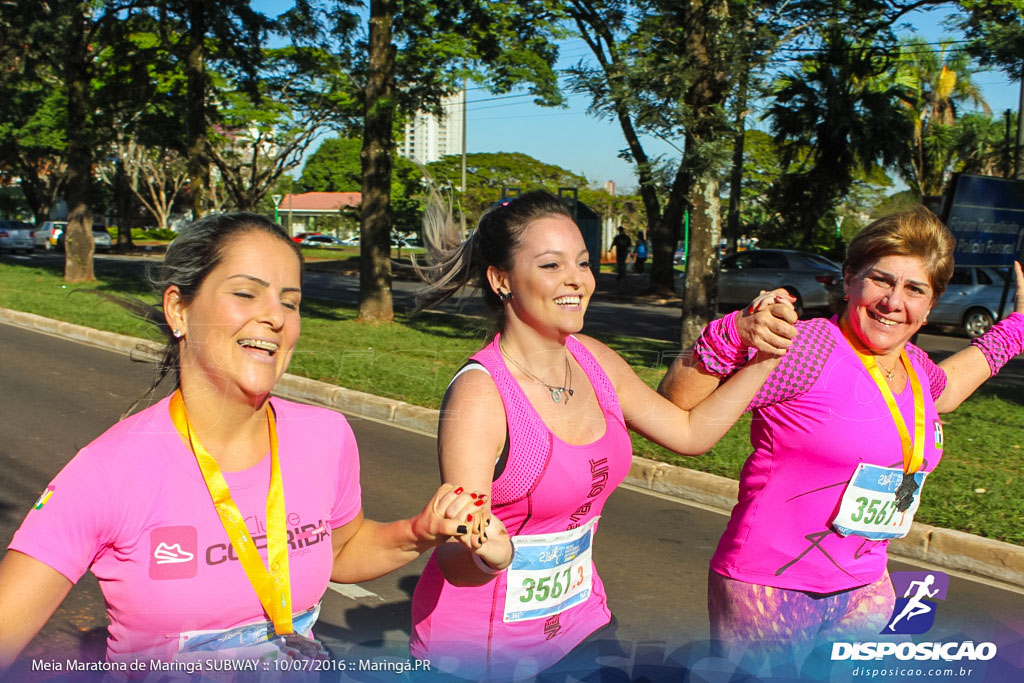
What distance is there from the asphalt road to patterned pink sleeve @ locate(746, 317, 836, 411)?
832mm

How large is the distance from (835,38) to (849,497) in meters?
11.8

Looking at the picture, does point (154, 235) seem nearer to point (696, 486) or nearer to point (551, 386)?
point (696, 486)

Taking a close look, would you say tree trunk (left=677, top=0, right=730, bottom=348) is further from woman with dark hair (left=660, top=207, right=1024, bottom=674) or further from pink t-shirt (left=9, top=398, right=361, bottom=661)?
pink t-shirt (left=9, top=398, right=361, bottom=661)

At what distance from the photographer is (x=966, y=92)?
119 ft

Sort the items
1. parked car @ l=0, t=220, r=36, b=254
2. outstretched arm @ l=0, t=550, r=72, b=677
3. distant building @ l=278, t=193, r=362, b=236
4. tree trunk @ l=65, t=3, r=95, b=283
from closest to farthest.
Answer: outstretched arm @ l=0, t=550, r=72, b=677 → tree trunk @ l=65, t=3, r=95, b=283 → parked car @ l=0, t=220, r=36, b=254 → distant building @ l=278, t=193, r=362, b=236

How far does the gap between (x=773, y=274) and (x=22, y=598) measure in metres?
21.3

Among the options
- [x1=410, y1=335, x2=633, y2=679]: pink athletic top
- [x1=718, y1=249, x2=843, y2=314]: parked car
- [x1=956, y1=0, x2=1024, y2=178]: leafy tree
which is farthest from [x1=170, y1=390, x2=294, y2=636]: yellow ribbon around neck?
[x1=718, y1=249, x2=843, y2=314]: parked car

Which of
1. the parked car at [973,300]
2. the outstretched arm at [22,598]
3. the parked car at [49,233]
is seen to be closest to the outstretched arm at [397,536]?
the outstretched arm at [22,598]

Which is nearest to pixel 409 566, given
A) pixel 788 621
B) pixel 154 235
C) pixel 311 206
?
pixel 788 621

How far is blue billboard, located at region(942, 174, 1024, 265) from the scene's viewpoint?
9.45 metres

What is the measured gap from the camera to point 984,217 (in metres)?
9.60

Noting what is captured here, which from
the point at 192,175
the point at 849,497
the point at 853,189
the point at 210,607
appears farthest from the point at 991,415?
the point at 853,189

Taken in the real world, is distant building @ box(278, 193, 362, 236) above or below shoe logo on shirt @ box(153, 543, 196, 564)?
above

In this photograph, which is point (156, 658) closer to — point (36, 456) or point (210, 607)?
point (210, 607)
